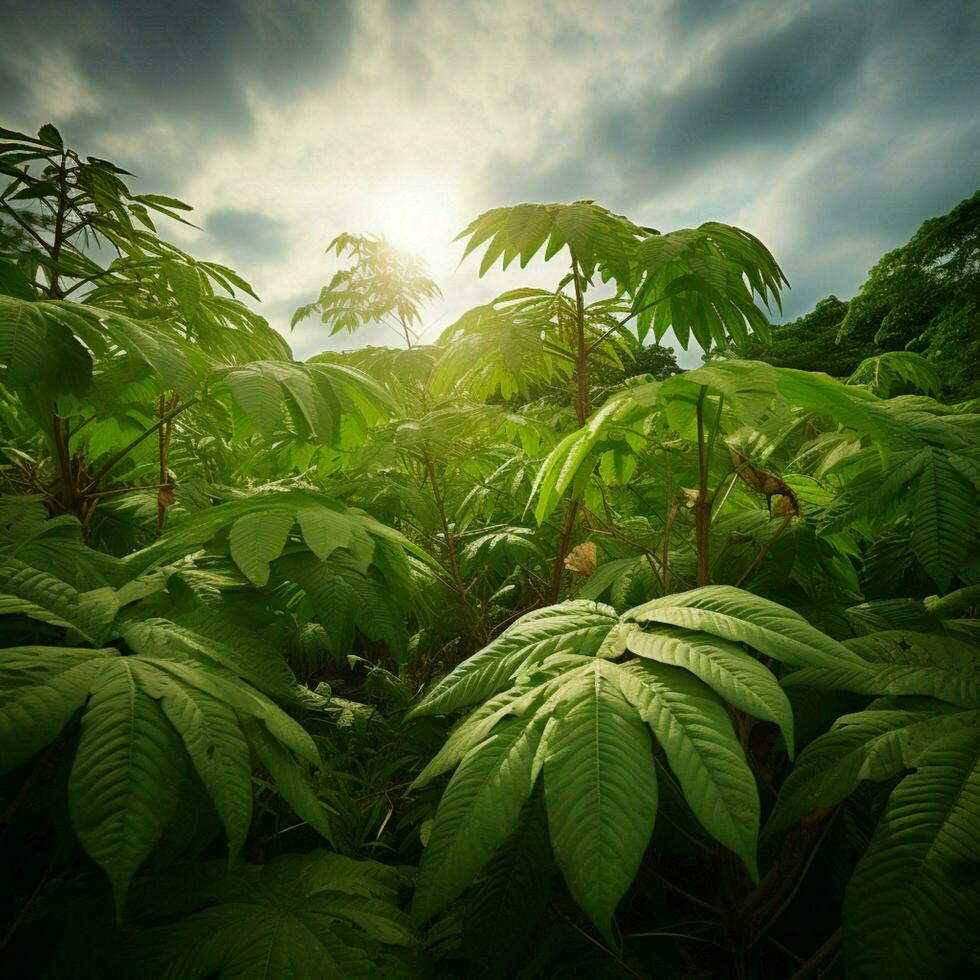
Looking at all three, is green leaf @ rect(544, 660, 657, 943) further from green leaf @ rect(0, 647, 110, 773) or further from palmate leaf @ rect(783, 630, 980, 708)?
green leaf @ rect(0, 647, 110, 773)

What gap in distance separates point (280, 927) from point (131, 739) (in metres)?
0.44

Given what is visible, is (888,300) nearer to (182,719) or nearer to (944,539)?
(944,539)

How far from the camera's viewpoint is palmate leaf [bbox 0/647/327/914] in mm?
452

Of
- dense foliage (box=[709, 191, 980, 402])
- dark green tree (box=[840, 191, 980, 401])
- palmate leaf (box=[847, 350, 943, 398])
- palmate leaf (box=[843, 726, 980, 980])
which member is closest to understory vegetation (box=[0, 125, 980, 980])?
palmate leaf (box=[843, 726, 980, 980])

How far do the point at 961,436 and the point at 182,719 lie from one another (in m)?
1.28

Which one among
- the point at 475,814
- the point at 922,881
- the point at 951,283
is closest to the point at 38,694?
the point at 475,814

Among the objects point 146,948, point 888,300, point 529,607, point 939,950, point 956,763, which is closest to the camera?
point 939,950

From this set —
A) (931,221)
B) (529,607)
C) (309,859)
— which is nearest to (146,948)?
(309,859)

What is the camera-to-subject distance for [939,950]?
1.42 feet

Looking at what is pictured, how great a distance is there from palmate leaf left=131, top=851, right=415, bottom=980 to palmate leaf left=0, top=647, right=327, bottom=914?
25cm

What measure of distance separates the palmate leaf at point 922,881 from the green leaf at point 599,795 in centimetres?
23

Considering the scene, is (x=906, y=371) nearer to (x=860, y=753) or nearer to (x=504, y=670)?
(x=860, y=753)

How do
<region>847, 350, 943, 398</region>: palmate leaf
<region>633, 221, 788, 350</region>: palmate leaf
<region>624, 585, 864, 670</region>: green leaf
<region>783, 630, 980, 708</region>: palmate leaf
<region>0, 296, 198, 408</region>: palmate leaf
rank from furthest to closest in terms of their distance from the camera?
<region>847, 350, 943, 398</region>: palmate leaf → <region>633, 221, 788, 350</region>: palmate leaf → <region>0, 296, 198, 408</region>: palmate leaf → <region>783, 630, 980, 708</region>: palmate leaf → <region>624, 585, 864, 670</region>: green leaf

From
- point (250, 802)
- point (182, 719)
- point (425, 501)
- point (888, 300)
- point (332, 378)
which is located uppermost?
point (888, 300)
